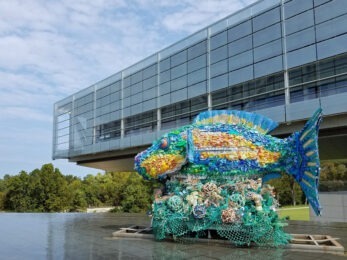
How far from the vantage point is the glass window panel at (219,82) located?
23.5 metres

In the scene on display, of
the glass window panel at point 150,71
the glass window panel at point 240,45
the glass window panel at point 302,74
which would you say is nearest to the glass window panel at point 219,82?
the glass window panel at point 240,45

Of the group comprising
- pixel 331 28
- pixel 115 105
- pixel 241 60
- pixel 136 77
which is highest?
pixel 136 77

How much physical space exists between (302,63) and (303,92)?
5.45 ft

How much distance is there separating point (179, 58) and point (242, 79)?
6771mm

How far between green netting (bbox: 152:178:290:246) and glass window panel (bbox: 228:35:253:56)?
52.4 ft

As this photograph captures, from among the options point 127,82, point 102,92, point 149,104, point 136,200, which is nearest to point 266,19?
point 149,104

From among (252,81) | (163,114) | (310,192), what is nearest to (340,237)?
(310,192)

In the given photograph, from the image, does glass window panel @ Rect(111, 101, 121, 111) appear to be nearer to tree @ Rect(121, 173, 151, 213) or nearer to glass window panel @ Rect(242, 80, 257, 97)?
tree @ Rect(121, 173, 151, 213)

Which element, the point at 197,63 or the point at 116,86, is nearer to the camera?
the point at 197,63

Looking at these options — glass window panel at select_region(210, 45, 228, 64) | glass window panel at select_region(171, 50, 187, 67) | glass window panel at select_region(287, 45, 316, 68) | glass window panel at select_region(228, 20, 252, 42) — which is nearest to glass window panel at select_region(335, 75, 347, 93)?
glass window panel at select_region(287, 45, 316, 68)

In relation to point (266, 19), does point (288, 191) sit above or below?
below

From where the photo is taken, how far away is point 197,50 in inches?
1024

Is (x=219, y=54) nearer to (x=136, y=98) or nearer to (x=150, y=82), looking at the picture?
(x=150, y=82)

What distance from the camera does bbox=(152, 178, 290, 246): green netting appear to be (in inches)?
300
